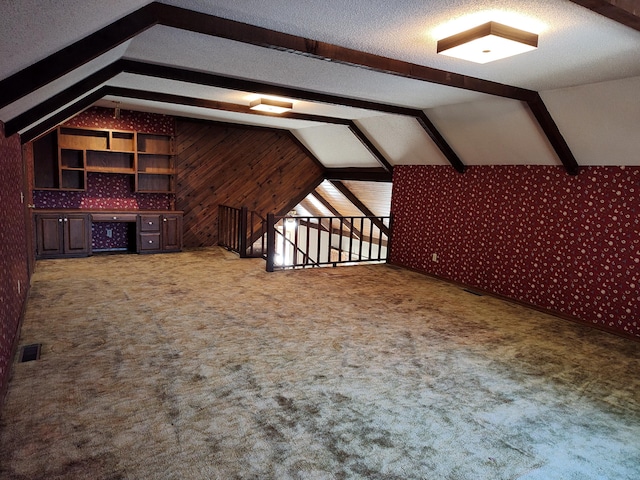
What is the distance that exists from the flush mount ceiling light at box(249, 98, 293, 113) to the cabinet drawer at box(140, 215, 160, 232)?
9.16ft

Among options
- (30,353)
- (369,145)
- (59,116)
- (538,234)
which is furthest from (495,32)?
(59,116)

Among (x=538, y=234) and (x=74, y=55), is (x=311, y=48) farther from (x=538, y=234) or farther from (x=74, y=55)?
(x=538, y=234)

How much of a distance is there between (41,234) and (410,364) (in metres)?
5.89

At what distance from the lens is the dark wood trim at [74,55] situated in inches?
97.0

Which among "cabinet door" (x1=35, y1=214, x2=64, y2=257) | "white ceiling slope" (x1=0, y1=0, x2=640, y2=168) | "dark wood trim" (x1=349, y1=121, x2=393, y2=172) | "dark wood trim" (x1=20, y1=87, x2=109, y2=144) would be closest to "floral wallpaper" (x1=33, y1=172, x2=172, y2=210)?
"cabinet door" (x1=35, y1=214, x2=64, y2=257)

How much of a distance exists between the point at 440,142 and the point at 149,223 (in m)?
4.91

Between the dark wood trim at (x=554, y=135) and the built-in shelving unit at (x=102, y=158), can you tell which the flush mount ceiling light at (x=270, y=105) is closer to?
the built-in shelving unit at (x=102, y=158)

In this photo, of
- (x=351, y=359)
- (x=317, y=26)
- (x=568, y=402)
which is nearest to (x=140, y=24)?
(x=317, y=26)

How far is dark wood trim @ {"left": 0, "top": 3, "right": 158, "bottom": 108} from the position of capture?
2.46 meters

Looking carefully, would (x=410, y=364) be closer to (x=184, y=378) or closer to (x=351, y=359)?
(x=351, y=359)

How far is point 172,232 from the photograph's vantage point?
7625 millimetres

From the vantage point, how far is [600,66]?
132 inches

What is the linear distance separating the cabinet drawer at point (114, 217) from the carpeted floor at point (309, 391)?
1.90m

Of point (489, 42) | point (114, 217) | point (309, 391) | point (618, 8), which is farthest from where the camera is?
point (114, 217)
